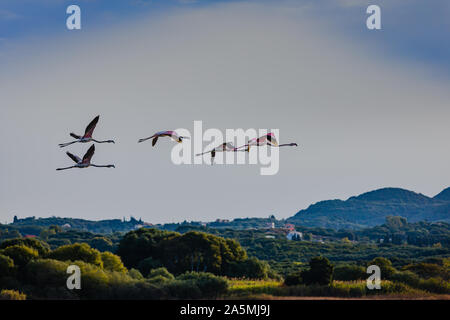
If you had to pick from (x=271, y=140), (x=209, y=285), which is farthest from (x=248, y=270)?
(x=271, y=140)

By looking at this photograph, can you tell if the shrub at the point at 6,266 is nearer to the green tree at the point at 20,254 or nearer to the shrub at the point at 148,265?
the green tree at the point at 20,254

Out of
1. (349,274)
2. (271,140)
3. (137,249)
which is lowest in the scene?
(349,274)

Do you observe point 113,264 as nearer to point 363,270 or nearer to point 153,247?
point 153,247

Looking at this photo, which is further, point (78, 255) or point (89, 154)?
point (78, 255)

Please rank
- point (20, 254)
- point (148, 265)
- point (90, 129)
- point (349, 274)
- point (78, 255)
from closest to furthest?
point (90, 129) < point (20, 254) < point (78, 255) < point (349, 274) < point (148, 265)

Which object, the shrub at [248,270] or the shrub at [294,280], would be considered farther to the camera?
the shrub at [248,270]

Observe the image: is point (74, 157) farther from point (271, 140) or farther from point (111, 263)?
point (111, 263)

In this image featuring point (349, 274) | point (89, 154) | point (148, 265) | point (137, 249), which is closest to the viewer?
point (89, 154)

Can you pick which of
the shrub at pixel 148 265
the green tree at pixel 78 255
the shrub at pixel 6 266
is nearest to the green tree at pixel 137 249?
the shrub at pixel 148 265

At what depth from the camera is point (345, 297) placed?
51.9 metres

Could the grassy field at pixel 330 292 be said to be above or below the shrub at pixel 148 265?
below

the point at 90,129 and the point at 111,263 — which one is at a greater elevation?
the point at 90,129
